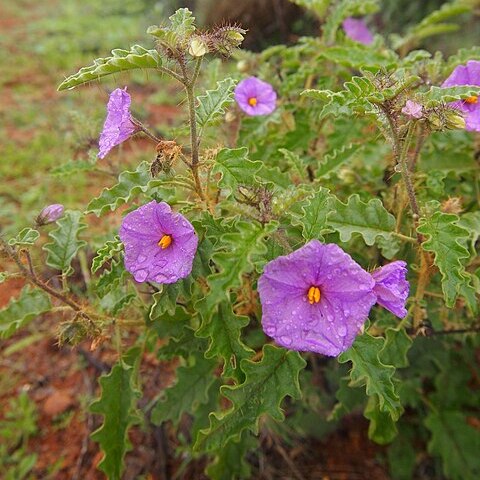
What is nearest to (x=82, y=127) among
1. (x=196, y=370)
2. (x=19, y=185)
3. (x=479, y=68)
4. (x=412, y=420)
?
(x=196, y=370)

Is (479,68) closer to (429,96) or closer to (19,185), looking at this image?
(429,96)

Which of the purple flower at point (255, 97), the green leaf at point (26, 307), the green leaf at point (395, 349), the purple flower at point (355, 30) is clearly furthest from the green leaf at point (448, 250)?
the purple flower at point (355, 30)

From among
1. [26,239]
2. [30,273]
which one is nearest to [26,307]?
[30,273]

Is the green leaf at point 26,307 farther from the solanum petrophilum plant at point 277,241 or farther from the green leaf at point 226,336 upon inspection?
the green leaf at point 226,336

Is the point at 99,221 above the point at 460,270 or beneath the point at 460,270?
beneath

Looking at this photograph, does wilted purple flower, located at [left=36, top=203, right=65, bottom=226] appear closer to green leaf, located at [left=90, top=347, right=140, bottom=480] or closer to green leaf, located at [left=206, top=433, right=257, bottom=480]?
green leaf, located at [left=90, top=347, right=140, bottom=480]

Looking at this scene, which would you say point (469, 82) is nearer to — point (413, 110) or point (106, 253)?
point (413, 110)
